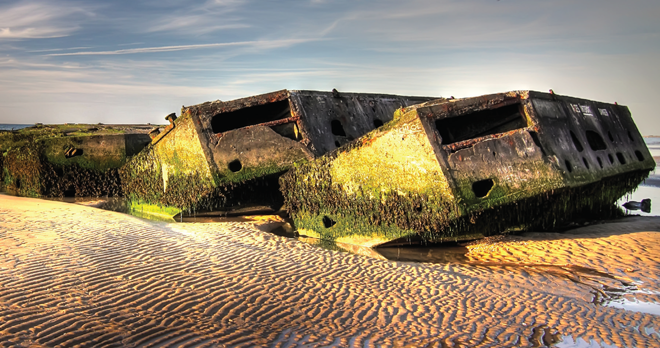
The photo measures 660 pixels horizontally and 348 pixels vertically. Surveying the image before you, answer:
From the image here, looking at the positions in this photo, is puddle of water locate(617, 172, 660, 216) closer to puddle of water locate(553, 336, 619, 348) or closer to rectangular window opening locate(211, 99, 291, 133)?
rectangular window opening locate(211, 99, 291, 133)

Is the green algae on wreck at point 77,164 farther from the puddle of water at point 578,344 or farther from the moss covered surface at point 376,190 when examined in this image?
the puddle of water at point 578,344

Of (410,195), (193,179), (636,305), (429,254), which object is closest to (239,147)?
(193,179)

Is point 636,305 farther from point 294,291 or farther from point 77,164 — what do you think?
point 77,164

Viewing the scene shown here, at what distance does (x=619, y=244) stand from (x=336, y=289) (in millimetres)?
4314

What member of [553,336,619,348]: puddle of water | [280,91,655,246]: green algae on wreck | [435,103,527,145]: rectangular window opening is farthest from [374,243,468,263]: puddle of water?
[553,336,619,348]: puddle of water

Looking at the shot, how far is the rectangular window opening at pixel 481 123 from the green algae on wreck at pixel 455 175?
0.05ft

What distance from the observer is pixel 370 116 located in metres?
9.95

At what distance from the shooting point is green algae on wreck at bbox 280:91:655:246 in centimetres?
626

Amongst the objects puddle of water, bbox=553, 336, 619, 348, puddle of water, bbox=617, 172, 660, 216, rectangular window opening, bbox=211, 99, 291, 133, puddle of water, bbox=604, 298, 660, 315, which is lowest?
puddle of water, bbox=553, 336, 619, 348

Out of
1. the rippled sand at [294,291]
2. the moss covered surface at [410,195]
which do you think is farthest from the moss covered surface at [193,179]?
the rippled sand at [294,291]

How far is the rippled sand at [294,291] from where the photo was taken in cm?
358

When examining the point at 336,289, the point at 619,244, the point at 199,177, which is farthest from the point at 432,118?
the point at 199,177

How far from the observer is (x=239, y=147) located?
309 inches

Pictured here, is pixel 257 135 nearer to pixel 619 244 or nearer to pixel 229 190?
pixel 229 190
